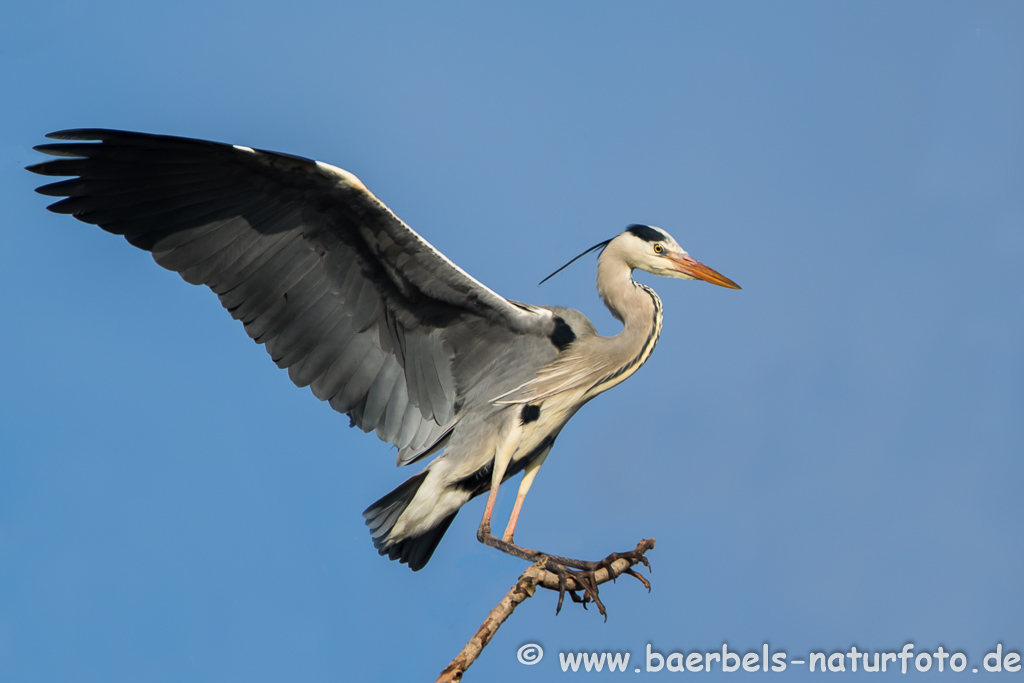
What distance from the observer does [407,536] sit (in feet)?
15.7

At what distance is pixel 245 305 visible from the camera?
4.41 meters

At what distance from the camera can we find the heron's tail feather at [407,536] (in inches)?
185

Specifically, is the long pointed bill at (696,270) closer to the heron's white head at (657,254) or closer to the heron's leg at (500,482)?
the heron's white head at (657,254)

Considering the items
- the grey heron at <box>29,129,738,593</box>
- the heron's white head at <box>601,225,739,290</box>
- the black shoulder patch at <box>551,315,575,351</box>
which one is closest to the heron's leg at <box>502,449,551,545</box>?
the grey heron at <box>29,129,738,593</box>

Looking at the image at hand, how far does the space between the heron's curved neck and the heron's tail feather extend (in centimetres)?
113

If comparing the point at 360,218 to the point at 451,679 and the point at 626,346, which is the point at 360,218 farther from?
the point at 451,679

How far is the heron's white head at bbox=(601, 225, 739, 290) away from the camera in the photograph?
16.2 ft

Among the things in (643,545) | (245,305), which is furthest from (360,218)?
A: (643,545)

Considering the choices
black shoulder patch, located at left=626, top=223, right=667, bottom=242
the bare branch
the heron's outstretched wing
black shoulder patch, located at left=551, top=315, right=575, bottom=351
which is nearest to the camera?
the bare branch

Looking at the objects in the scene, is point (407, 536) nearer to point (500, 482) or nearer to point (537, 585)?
point (500, 482)

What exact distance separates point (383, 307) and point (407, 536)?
115cm

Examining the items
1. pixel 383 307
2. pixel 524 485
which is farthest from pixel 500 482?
pixel 383 307

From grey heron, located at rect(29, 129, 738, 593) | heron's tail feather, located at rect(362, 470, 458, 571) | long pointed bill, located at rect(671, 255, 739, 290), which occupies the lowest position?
heron's tail feather, located at rect(362, 470, 458, 571)

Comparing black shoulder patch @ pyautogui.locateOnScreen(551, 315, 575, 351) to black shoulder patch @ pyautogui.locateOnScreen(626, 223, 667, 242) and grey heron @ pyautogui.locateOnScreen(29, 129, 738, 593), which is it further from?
black shoulder patch @ pyautogui.locateOnScreen(626, 223, 667, 242)
